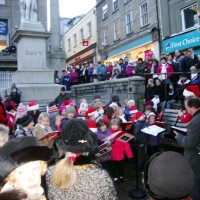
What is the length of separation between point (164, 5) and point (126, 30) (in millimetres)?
5728

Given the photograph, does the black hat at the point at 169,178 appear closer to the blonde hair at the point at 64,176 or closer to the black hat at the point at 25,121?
the blonde hair at the point at 64,176

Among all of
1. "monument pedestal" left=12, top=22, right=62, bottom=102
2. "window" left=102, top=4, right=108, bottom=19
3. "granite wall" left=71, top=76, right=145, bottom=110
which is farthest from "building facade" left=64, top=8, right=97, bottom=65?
"monument pedestal" left=12, top=22, right=62, bottom=102

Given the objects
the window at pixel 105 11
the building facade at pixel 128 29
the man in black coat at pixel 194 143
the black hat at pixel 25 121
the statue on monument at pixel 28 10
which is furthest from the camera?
the window at pixel 105 11

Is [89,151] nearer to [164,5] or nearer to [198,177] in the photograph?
[198,177]

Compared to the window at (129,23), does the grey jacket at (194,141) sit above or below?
below

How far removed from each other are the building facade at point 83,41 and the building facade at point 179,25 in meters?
13.4

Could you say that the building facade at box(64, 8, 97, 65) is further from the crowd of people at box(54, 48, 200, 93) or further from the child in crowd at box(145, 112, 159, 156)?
the child in crowd at box(145, 112, 159, 156)

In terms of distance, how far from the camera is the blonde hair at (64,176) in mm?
2209

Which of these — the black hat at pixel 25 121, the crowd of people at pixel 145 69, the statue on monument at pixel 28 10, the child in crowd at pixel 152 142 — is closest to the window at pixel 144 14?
the crowd of people at pixel 145 69

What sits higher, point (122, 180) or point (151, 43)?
point (151, 43)

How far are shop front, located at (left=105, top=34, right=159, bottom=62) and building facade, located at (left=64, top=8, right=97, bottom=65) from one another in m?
6.30

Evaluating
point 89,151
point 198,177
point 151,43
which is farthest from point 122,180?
point 151,43

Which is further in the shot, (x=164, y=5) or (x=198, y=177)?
(x=164, y=5)

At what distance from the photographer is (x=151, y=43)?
75.0 ft
